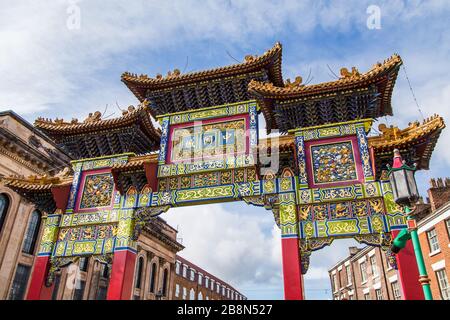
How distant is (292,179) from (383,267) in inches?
734

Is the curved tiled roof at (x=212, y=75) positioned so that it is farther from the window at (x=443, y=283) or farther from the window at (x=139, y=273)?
the window at (x=139, y=273)

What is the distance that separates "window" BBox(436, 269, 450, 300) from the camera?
18.0 meters

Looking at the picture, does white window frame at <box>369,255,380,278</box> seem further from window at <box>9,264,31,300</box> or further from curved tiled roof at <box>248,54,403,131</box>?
window at <box>9,264,31,300</box>

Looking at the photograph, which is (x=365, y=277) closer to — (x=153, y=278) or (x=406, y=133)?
(x=153, y=278)

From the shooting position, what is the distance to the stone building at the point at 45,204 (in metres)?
12.7

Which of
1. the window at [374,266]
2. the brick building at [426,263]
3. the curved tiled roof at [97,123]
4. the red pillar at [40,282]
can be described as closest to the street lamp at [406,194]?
the curved tiled roof at [97,123]

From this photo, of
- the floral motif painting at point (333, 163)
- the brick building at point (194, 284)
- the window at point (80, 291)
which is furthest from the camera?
the brick building at point (194, 284)

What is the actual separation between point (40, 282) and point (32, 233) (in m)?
12.0

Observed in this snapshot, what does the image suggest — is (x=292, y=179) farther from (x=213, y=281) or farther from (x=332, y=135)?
(x=213, y=281)

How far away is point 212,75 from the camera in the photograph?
39.6 ft

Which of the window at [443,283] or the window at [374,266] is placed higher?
the window at [374,266]

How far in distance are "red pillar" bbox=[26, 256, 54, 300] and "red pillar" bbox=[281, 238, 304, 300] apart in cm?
763

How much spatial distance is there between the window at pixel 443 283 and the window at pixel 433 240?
1298 mm
